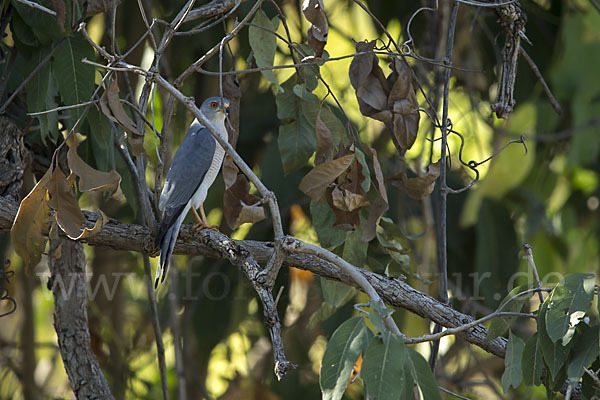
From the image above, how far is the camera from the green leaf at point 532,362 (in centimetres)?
213

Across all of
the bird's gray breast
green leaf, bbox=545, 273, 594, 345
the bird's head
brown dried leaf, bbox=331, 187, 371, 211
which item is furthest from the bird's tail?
green leaf, bbox=545, 273, 594, 345

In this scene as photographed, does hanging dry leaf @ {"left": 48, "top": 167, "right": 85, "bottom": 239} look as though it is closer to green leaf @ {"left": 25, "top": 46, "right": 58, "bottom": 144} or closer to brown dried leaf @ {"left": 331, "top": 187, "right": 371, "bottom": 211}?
green leaf @ {"left": 25, "top": 46, "right": 58, "bottom": 144}

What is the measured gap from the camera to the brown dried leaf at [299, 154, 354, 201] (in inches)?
97.9

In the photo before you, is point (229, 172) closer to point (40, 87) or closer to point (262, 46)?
point (262, 46)

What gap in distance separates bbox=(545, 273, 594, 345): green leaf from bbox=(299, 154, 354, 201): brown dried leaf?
847mm

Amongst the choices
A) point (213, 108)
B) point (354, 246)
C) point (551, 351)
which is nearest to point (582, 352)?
point (551, 351)

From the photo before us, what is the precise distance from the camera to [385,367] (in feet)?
5.81

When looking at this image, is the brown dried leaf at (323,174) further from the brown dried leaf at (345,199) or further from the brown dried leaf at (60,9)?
the brown dried leaf at (60,9)

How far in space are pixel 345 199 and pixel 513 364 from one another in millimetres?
839

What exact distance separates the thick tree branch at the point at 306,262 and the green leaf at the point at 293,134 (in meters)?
0.40

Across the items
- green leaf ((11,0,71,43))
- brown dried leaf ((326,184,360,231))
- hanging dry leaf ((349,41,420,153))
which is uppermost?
green leaf ((11,0,71,43))

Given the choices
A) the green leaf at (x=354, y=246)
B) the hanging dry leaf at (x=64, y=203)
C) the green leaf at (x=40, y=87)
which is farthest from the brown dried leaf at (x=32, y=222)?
the green leaf at (x=354, y=246)

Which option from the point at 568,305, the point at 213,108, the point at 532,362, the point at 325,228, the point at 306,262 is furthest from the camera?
the point at 213,108

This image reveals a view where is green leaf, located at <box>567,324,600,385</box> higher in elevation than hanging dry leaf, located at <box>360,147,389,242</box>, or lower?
lower
